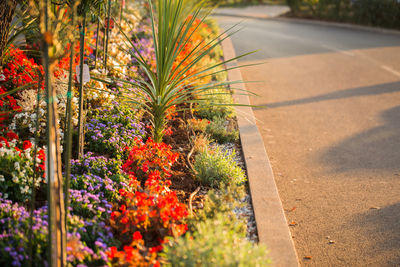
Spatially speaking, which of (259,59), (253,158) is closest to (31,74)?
(253,158)

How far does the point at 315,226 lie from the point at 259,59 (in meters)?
7.02

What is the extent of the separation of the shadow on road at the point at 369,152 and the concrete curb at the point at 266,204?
0.93 metres

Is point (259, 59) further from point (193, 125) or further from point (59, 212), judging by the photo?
point (59, 212)

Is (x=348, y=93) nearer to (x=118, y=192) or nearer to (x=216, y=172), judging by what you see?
(x=216, y=172)

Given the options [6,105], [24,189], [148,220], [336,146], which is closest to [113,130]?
[6,105]

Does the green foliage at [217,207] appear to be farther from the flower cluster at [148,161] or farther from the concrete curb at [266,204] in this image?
the flower cluster at [148,161]

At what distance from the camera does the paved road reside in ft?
10.6

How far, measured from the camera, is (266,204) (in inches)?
128

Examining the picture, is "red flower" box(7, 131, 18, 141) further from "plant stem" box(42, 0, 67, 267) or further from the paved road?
the paved road

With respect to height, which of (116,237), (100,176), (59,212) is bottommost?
(116,237)

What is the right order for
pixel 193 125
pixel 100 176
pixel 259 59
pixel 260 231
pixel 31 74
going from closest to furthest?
pixel 260 231 → pixel 100 176 → pixel 31 74 → pixel 193 125 → pixel 259 59

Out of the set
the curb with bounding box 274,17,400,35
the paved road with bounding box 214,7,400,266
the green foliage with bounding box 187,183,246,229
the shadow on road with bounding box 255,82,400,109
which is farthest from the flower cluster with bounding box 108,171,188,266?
the curb with bounding box 274,17,400,35

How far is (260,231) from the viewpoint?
2900mm

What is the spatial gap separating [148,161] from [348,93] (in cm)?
500
